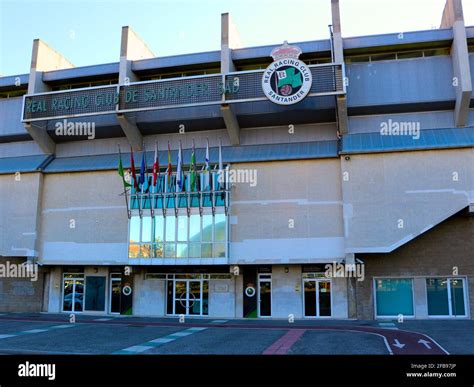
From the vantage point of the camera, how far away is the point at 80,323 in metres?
21.5

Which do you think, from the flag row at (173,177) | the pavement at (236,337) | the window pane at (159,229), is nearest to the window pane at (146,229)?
the window pane at (159,229)

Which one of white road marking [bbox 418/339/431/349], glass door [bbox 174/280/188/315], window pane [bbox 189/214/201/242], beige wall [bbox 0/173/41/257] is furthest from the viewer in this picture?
beige wall [bbox 0/173/41/257]

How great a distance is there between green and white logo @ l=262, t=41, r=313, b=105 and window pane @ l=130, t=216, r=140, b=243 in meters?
9.93

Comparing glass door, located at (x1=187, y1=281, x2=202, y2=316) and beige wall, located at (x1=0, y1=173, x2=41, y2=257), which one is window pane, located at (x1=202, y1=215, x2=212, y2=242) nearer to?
glass door, located at (x1=187, y1=281, x2=202, y2=316)

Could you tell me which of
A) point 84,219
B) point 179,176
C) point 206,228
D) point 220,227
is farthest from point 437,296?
point 84,219

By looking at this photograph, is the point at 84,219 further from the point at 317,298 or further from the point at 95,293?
the point at 317,298

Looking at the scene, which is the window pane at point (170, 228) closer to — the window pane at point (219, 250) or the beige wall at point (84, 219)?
the window pane at point (219, 250)

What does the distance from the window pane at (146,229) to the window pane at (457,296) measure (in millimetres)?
15925

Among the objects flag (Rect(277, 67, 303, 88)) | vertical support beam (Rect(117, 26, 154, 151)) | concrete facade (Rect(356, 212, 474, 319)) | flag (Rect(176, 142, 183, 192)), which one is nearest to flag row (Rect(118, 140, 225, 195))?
flag (Rect(176, 142, 183, 192))

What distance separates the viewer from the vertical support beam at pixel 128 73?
26.2 m

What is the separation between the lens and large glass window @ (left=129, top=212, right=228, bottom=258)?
24047 mm

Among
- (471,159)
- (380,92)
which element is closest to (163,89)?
(380,92)

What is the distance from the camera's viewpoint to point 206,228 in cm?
2433

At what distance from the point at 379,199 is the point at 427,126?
199 inches
